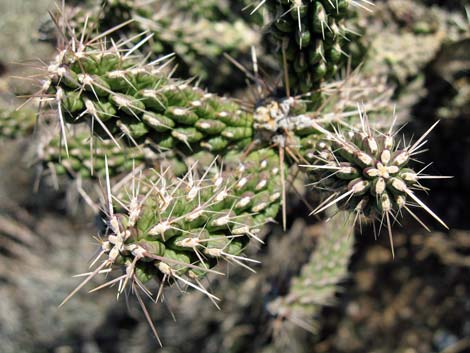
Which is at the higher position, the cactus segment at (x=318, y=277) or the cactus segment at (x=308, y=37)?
the cactus segment at (x=308, y=37)

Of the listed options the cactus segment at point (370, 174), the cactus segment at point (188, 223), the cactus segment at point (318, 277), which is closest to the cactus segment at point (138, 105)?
the cactus segment at point (188, 223)

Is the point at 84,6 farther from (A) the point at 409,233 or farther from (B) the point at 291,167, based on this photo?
(A) the point at 409,233

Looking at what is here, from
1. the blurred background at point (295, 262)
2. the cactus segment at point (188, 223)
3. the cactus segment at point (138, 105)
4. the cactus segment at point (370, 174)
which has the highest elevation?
the cactus segment at point (138, 105)

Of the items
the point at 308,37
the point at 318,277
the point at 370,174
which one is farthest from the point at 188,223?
the point at 318,277

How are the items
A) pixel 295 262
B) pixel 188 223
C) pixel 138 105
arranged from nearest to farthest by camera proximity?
pixel 188 223, pixel 138 105, pixel 295 262

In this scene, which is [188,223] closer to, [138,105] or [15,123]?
[138,105]

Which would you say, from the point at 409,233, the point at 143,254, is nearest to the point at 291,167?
the point at 143,254

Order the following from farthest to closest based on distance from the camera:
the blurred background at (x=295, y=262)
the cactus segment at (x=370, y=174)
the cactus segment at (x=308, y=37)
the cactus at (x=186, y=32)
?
the blurred background at (x=295, y=262)
the cactus at (x=186, y=32)
the cactus segment at (x=308, y=37)
the cactus segment at (x=370, y=174)

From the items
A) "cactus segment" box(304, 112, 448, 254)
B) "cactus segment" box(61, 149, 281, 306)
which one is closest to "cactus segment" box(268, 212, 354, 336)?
"cactus segment" box(61, 149, 281, 306)

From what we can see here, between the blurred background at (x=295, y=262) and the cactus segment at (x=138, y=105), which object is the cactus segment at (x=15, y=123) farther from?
the cactus segment at (x=138, y=105)

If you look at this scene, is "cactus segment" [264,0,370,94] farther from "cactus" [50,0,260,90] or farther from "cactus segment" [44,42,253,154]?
"cactus" [50,0,260,90]
